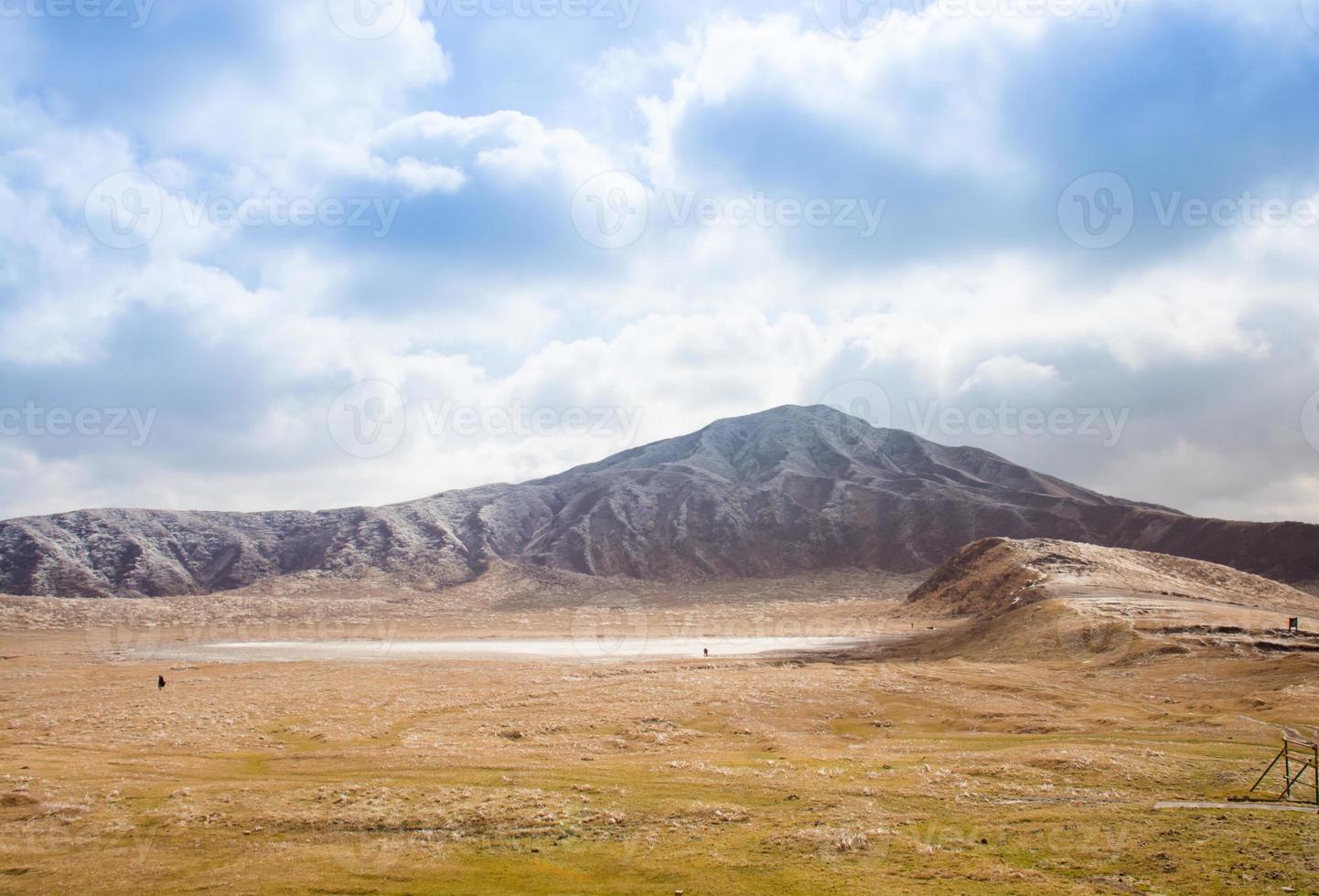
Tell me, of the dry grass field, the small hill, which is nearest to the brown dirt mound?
the small hill

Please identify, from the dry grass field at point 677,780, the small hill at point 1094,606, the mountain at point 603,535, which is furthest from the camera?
the mountain at point 603,535

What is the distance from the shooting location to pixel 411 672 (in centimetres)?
5175

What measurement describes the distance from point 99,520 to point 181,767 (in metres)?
178

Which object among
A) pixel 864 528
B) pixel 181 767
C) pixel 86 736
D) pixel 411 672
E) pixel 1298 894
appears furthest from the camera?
pixel 864 528

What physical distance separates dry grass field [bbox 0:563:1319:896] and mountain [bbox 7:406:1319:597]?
11797cm

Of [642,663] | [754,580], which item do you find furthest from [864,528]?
[642,663]

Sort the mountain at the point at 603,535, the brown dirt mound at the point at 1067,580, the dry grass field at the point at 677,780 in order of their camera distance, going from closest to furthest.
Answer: the dry grass field at the point at 677,780, the brown dirt mound at the point at 1067,580, the mountain at the point at 603,535

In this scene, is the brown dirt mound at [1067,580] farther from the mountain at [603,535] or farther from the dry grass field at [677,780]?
the mountain at [603,535]

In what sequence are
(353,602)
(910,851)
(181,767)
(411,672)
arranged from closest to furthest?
(910,851), (181,767), (411,672), (353,602)

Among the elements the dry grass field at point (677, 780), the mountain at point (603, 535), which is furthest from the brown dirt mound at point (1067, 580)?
the mountain at point (603, 535)

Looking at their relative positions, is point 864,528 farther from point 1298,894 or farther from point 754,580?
point 1298,894

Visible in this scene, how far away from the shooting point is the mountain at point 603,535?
149 m

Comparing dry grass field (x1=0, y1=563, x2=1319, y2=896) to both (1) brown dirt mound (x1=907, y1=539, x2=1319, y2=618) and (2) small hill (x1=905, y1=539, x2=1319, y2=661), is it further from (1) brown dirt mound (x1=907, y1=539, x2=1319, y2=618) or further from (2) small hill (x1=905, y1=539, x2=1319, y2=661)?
(1) brown dirt mound (x1=907, y1=539, x2=1319, y2=618)

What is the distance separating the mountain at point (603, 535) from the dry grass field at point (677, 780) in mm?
117972
